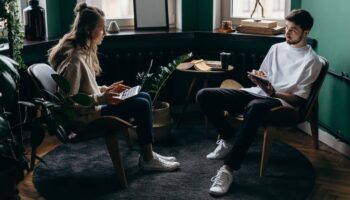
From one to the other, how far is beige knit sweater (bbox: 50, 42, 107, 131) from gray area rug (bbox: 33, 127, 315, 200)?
1.33 ft

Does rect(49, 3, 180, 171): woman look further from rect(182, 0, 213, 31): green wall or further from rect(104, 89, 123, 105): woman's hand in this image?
rect(182, 0, 213, 31): green wall

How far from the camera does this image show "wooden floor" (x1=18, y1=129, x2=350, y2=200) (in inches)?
113

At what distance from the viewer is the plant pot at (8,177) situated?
245 cm

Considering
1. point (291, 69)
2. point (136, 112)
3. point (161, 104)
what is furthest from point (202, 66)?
point (136, 112)

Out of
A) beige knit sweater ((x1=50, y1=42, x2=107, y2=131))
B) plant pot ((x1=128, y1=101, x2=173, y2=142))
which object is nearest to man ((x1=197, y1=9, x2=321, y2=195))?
plant pot ((x1=128, y1=101, x2=173, y2=142))

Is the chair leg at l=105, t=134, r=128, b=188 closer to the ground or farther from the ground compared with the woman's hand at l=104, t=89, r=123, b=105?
closer to the ground

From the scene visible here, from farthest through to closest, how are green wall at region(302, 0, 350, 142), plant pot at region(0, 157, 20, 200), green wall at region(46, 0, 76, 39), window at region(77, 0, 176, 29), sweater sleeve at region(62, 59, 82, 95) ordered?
1. window at region(77, 0, 176, 29)
2. green wall at region(46, 0, 76, 39)
3. green wall at region(302, 0, 350, 142)
4. sweater sleeve at region(62, 59, 82, 95)
5. plant pot at region(0, 157, 20, 200)

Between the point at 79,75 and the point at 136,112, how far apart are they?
1.41ft

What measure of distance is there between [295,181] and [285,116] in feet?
1.29

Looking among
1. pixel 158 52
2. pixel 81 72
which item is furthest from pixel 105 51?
pixel 81 72

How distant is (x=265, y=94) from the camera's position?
323 centimetres

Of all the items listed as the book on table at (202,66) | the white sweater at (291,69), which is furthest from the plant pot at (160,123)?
the white sweater at (291,69)

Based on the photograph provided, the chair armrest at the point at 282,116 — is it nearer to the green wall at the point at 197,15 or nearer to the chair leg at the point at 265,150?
the chair leg at the point at 265,150

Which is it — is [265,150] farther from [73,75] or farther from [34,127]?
[34,127]
